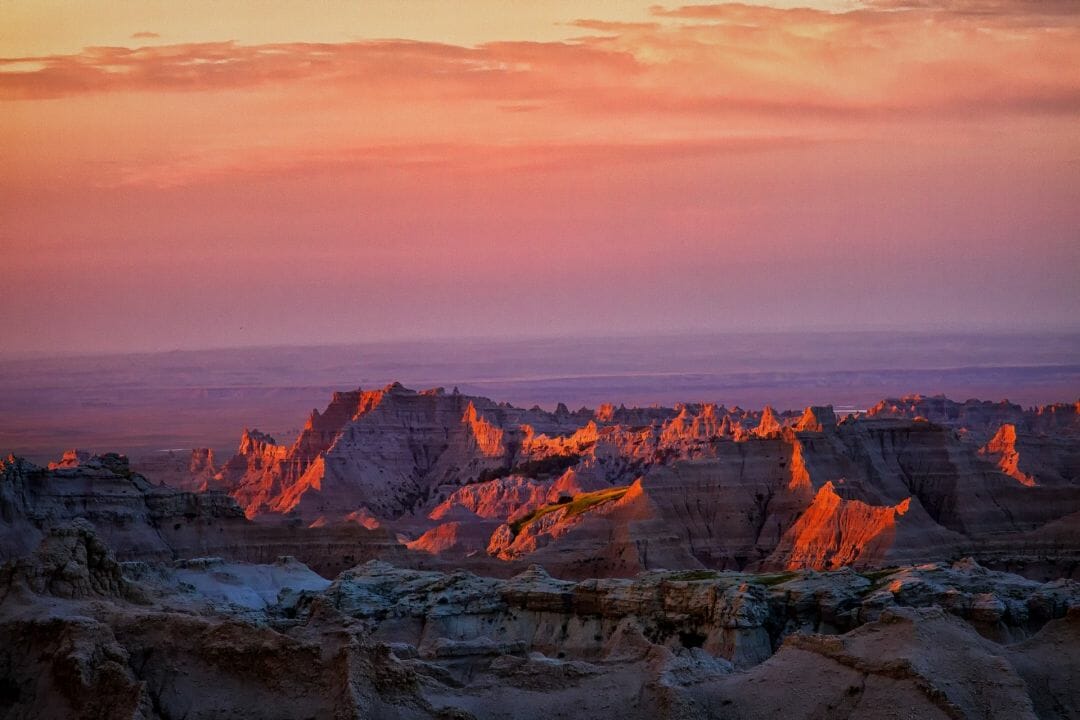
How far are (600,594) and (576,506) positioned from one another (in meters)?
52.9

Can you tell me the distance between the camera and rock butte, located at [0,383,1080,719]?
5978 cm

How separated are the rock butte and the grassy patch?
0.48 meters

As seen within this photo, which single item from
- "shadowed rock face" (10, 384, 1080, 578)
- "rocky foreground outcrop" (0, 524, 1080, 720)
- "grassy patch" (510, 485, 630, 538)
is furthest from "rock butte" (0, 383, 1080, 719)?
"grassy patch" (510, 485, 630, 538)

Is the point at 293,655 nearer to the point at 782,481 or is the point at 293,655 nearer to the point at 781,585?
the point at 781,585

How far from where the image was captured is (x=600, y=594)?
8781cm

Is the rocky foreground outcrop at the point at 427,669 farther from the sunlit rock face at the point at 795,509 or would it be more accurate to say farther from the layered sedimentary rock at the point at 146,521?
the sunlit rock face at the point at 795,509

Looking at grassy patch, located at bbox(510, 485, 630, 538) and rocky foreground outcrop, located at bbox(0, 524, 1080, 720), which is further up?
rocky foreground outcrop, located at bbox(0, 524, 1080, 720)

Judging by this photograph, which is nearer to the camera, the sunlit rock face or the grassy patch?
the sunlit rock face

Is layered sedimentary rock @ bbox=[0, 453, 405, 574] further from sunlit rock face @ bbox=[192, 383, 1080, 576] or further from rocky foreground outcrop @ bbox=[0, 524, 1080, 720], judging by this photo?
rocky foreground outcrop @ bbox=[0, 524, 1080, 720]

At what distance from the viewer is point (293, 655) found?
5959 centimetres

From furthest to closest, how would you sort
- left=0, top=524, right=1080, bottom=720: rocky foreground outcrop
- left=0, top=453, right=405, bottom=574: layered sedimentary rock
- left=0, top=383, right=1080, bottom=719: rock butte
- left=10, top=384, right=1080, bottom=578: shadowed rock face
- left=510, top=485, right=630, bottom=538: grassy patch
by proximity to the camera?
left=510, top=485, right=630, bottom=538: grassy patch
left=10, top=384, right=1080, bottom=578: shadowed rock face
left=0, top=453, right=405, bottom=574: layered sedimentary rock
left=0, top=383, right=1080, bottom=719: rock butte
left=0, top=524, right=1080, bottom=720: rocky foreground outcrop

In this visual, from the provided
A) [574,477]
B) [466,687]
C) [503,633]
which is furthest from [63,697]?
[574,477]

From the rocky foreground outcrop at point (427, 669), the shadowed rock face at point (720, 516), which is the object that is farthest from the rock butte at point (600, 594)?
the shadowed rock face at point (720, 516)

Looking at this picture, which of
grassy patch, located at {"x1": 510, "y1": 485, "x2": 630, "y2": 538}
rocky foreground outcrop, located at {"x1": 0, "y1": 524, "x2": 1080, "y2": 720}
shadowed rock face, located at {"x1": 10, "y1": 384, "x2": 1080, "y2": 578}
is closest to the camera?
rocky foreground outcrop, located at {"x1": 0, "y1": 524, "x2": 1080, "y2": 720}
